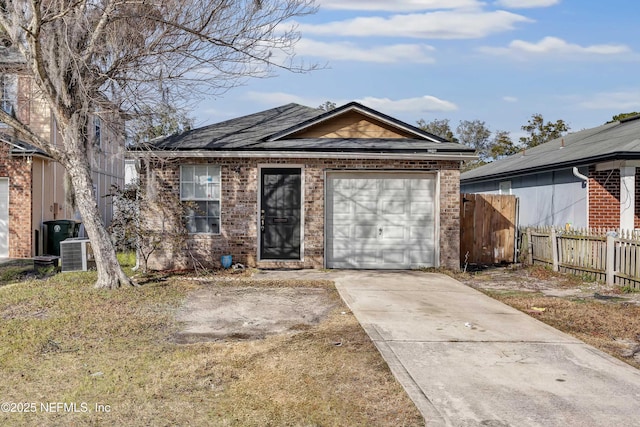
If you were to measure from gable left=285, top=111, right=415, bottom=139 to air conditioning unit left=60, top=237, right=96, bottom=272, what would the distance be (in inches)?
222

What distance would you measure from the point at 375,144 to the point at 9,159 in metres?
10.3

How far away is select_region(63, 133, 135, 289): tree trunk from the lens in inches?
396

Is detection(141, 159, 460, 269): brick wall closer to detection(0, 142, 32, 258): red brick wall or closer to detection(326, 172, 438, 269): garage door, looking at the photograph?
detection(326, 172, 438, 269): garage door

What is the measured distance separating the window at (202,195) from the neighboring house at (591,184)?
907 cm

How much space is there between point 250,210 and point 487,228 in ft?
21.4

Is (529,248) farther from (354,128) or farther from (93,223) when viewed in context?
(93,223)

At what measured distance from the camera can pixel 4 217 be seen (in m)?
15.7

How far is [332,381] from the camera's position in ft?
16.6

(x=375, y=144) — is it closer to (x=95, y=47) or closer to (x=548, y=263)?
(x=548, y=263)

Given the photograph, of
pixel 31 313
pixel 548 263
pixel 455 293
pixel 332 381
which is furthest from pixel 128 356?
pixel 548 263

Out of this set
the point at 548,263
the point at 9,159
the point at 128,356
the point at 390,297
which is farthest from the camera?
the point at 9,159

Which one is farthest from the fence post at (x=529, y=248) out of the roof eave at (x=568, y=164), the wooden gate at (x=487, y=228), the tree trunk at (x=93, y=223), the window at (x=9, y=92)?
the window at (x=9, y=92)

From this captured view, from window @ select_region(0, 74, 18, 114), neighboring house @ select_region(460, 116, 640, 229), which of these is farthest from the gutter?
window @ select_region(0, 74, 18, 114)

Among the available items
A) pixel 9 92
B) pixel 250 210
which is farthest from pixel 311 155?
pixel 9 92
